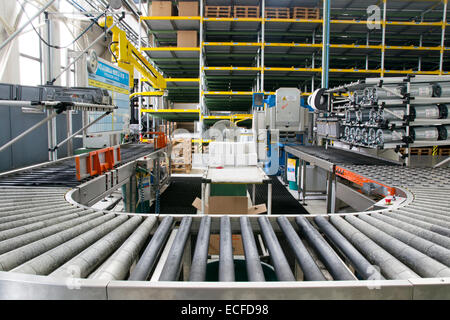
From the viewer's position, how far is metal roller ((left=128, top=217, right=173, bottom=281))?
975 mm

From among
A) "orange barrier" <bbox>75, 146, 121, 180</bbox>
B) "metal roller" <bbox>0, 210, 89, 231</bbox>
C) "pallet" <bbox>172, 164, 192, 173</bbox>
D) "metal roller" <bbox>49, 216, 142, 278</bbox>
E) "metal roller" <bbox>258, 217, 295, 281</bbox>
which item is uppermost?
"orange barrier" <bbox>75, 146, 121, 180</bbox>

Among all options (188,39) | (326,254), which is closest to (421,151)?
(188,39)

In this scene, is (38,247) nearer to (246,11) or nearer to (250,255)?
(250,255)

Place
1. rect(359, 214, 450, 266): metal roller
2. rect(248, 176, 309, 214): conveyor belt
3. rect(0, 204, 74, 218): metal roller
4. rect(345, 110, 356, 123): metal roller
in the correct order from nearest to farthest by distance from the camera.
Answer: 1. rect(359, 214, 450, 266): metal roller
2. rect(0, 204, 74, 218): metal roller
3. rect(345, 110, 356, 123): metal roller
4. rect(248, 176, 309, 214): conveyor belt

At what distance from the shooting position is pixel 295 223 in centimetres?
158

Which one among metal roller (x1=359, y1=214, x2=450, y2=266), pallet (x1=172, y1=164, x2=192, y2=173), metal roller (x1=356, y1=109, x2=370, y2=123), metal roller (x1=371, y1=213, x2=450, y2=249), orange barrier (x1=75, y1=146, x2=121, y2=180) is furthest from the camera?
pallet (x1=172, y1=164, x2=192, y2=173)

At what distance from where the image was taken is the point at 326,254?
1.15 metres

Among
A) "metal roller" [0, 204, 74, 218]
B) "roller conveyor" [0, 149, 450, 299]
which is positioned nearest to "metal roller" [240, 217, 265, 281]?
"roller conveyor" [0, 149, 450, 299]

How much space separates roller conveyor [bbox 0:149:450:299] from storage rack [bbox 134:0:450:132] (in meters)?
7.99

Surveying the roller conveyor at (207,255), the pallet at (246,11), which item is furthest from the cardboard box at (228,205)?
the pallet at (246,11)

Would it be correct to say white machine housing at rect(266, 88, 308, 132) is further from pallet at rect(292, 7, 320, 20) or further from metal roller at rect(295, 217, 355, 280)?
metal roller at rect(295, 217, 355, 280)

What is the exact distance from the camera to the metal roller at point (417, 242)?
1073mm

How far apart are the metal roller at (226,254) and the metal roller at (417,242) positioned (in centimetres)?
71

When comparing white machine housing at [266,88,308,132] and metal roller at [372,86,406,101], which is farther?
white machine housing at [266,88,308,132]
